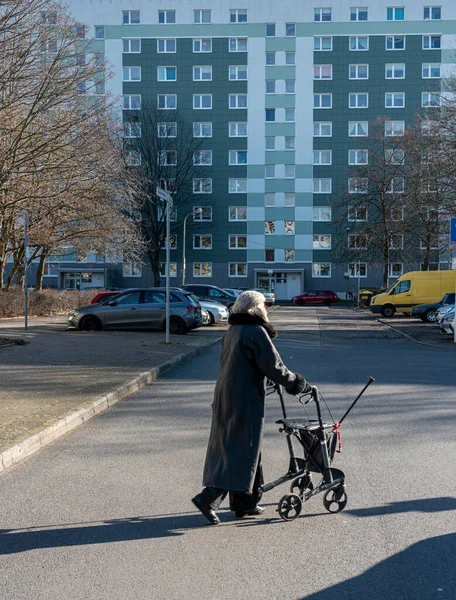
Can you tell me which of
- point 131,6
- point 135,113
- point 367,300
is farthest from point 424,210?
point 131,6

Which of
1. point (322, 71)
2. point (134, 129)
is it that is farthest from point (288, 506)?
point (322, 71)

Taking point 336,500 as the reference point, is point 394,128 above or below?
above

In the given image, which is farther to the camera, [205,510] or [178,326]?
[178,326]

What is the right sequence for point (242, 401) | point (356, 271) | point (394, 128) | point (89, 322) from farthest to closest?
point (356, 271) → point (394, 128) → point (89, 322) → point (242, 401)

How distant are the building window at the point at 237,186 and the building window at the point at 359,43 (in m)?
16.2

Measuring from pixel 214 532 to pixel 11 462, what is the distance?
2.54 meters

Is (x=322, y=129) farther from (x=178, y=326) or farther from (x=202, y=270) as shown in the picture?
(x=178, y=326)

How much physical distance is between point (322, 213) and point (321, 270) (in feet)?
18.1

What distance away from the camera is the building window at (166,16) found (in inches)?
2454

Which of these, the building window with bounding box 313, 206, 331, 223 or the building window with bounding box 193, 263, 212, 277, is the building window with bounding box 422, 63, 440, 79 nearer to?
the building window with bounding box 313, 206, 331, 223

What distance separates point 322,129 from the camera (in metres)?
62.5

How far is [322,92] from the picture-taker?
204ft

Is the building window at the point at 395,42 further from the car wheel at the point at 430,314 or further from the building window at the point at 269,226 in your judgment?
the car wheel at the point at 430,314

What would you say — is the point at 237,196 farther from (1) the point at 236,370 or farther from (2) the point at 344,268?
(1) the point at 236,370
